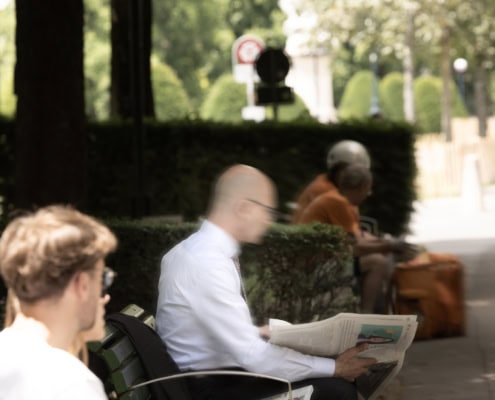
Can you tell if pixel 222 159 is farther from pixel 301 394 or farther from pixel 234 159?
pixel 301 394

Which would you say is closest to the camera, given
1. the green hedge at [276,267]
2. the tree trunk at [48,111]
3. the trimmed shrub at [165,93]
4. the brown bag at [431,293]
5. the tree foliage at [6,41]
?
the green hedge at [276,267]

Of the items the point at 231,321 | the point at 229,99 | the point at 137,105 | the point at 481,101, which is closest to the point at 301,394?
the point at 231,321

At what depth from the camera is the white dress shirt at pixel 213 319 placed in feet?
15.9

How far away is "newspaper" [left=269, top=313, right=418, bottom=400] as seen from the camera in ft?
16.2

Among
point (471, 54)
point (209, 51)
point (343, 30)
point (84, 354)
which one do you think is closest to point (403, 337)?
point (84, 354)

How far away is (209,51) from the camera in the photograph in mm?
65625

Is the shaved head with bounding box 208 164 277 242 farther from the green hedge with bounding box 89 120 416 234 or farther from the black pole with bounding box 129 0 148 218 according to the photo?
the green hedge with bounding box 89 120 416 234

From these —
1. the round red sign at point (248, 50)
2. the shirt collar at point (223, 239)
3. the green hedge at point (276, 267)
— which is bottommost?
the green hedge at point (276, 267)

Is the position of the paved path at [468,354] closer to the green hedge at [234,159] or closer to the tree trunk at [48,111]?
the green hedge at [234,159]

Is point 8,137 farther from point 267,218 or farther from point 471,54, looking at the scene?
point 471,54

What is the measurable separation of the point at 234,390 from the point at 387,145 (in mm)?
12746

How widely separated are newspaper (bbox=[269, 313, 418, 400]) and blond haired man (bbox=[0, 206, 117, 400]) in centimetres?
193

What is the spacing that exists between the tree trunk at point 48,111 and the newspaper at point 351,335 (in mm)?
5940

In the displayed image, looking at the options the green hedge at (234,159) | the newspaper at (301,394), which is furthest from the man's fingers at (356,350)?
the green hedge at (234,159)
